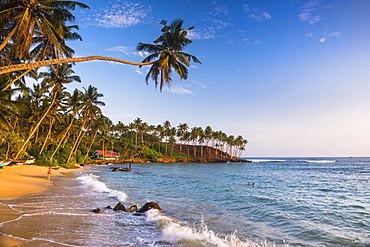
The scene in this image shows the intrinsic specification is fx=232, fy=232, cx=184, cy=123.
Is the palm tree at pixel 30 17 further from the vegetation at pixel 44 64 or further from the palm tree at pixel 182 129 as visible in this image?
the palm tree at pixel 182 129

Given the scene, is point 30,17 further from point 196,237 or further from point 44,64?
point 196,237

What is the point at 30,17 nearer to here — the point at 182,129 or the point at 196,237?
the point at 196,237

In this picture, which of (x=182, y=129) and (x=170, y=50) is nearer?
(x=170, y=50)

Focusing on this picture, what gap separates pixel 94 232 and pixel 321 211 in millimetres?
11687

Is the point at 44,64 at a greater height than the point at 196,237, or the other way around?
the point at 44,64

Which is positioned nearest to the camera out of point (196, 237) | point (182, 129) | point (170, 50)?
point (196, 237)

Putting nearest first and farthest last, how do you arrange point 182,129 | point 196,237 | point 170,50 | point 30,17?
point 196,237 → point 30,17 → point 170,50 → point 182,129

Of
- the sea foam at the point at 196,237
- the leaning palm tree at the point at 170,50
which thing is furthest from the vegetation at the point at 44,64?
the sea foam at the point at 196,237

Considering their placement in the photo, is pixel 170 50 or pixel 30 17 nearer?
pixel 30 17

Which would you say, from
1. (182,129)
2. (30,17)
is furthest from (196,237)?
(182,129)

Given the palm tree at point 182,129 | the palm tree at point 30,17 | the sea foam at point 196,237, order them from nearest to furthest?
the sea foam at point 196,237
the palm tree at point 30,17
the palm tree at point 182,129

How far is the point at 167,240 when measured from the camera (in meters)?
7.52

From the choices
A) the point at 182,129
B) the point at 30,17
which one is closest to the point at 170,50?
the point at 30,17

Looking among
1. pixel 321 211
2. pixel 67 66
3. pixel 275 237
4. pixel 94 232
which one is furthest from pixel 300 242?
pixel 67 66
